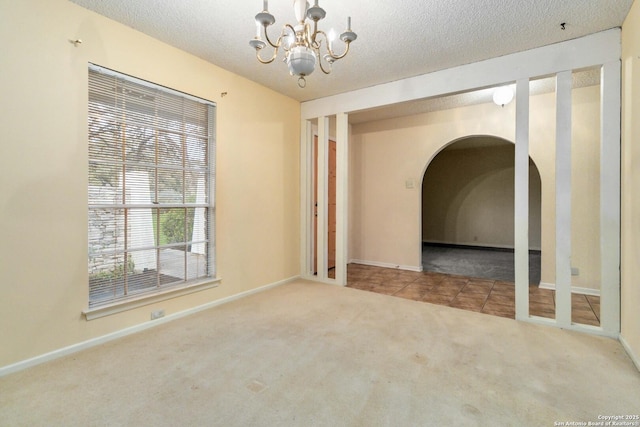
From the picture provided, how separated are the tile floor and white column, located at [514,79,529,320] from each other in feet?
0.79

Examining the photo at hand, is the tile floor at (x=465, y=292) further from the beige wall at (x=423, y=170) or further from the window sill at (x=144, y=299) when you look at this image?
the window sill at (x=144, y=299)

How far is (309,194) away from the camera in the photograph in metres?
4.52

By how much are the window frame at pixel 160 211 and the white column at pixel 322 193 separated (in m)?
1.55

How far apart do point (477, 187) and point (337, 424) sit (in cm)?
779

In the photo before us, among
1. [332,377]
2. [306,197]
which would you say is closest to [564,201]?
[332,377]

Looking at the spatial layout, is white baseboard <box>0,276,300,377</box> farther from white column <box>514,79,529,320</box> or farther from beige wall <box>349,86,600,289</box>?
white column <box>514,79,529,320</box>

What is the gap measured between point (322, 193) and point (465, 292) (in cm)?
236

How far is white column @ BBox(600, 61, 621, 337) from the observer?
255cm

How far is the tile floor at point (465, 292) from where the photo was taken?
3227mm

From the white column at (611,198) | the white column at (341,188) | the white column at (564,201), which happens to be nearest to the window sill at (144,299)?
the white column at (341,188)

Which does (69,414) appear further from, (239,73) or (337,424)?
(239,73)

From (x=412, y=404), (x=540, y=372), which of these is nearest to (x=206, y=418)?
(x=412, y=404)

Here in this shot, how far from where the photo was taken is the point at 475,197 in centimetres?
792

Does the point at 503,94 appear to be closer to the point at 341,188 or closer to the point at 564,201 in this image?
the point at 564,201
